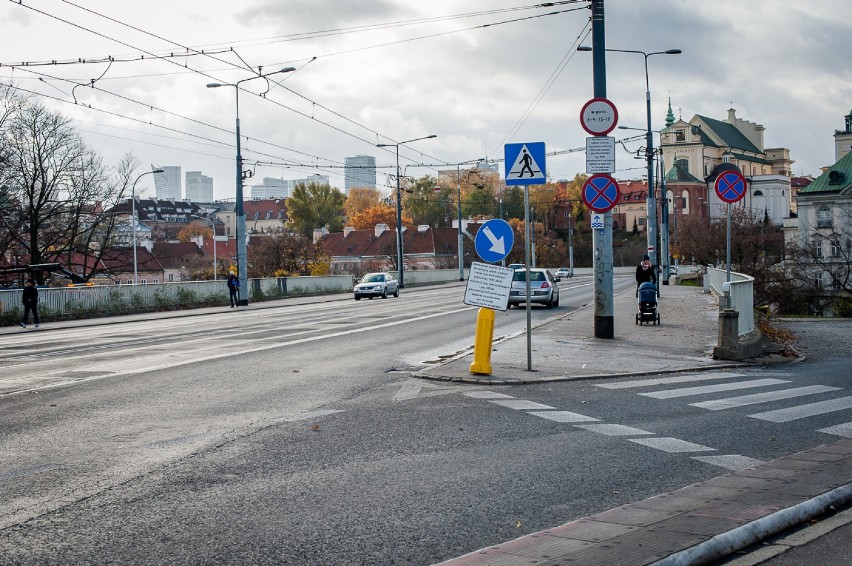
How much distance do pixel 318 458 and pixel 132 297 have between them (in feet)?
122

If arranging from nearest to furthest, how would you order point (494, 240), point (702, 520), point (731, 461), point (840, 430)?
point (702, 520), point (731, 461), point (840, 430), point (494, 240)

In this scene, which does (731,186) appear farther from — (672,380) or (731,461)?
(731,461)

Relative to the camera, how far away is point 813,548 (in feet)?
18.5

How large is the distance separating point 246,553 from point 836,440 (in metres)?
6.00

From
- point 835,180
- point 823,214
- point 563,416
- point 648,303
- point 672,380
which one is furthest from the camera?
point 823,214

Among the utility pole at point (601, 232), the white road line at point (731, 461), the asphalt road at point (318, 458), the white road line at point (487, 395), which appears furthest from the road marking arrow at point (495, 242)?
the white road line at point (731, 461)

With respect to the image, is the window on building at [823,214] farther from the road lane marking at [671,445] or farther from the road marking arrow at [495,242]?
the road lane marking at [671,445]

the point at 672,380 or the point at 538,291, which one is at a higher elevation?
the point at 538,291

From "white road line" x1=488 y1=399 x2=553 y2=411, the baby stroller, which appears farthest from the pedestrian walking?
"white road line" x1=488 y1=399 x2=553 y2=411

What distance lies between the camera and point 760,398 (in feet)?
38.6

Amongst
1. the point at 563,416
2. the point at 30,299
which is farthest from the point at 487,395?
the point at 30,299

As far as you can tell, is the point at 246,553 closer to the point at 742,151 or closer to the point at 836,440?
the point at 836,440

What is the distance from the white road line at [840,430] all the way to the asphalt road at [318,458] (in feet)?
0.51

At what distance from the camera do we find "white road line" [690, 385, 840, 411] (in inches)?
442
